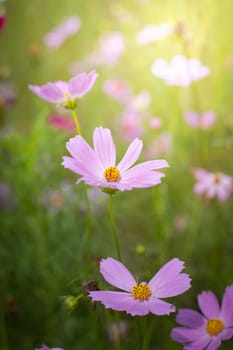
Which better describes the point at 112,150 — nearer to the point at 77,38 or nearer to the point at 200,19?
the point at 200,19

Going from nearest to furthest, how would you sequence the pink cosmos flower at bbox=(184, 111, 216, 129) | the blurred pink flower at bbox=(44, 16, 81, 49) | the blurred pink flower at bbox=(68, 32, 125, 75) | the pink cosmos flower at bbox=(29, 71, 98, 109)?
1. the pink cosmos flower at bbox=(29, 71, 98, 109)
2. the pink cosmos flower at bbox=(184, 111, 216, 129)
3. the blurred pink flower at bbox=(68, 32, 125, 75)
4. the blurred pink flower at bbox=(44, 16, 81, 49)

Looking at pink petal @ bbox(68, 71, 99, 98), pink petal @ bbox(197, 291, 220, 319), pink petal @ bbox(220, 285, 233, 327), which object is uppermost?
pink petal @ bbox(68, 71, 99, 98)

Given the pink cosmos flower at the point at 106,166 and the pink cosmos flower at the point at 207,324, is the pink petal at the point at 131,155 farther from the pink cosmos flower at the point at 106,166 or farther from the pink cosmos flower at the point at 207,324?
the pink cosmos flower at the point at 207,324

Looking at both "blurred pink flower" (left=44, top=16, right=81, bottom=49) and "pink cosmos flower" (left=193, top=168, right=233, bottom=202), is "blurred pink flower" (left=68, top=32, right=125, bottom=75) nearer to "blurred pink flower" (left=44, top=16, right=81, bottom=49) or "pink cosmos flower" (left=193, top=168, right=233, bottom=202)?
"blurred pink flower" (left=44, top=16, right=81, bottom=49)

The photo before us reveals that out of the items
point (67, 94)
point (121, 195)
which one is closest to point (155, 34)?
point (121, 195)

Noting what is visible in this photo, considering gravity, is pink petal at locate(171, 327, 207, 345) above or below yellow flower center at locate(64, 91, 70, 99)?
below

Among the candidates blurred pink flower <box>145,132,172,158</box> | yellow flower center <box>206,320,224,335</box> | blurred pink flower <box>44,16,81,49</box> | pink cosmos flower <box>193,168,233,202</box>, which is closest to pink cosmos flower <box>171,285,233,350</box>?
yellow flower center <box>206,320,224,335</box>
